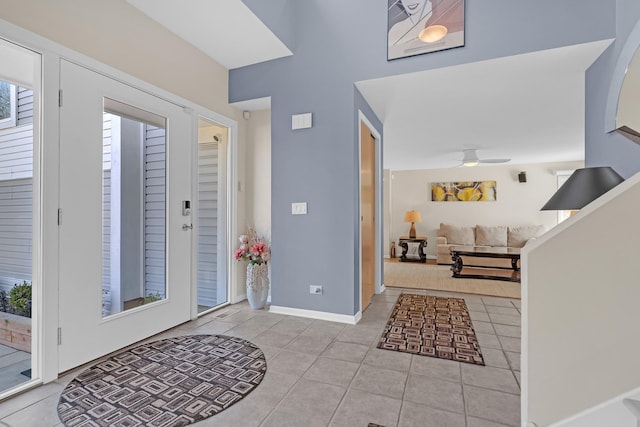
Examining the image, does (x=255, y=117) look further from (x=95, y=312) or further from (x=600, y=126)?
(x=600, y=126)

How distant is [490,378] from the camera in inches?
74.2

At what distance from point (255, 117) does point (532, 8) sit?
2.76 m

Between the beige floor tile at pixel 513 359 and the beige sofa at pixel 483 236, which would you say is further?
the beige sofa at pixel 483 236

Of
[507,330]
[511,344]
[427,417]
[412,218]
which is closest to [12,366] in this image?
[427,417]

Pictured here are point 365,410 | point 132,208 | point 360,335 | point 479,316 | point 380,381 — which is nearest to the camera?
point 365,410

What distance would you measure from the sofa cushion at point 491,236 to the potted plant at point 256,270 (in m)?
5.48

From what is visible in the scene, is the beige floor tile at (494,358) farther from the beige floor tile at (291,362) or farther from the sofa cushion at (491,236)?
the sofa cushion at (491,236)


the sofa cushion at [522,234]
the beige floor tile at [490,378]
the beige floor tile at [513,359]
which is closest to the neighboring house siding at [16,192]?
the beige floor tile at [490,378]

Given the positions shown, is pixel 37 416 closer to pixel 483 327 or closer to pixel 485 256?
pixel 483 327

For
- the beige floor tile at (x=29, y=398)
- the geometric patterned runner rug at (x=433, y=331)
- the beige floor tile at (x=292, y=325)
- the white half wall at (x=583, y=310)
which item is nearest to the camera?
the white half wall at (x=583, y=310)

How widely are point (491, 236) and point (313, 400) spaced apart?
254 inches

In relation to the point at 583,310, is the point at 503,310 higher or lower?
lower

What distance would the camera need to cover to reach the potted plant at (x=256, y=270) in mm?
3230

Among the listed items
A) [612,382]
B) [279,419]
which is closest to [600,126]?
→ [612,382]
